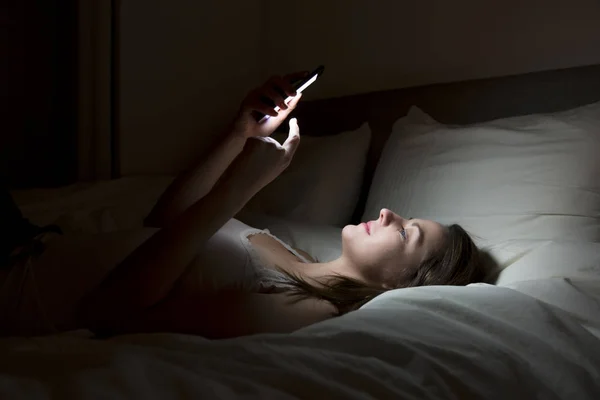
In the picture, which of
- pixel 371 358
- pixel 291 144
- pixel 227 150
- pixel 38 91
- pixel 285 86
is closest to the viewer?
pixel 371 358

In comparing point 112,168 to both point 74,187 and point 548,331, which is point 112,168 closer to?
point 74,187

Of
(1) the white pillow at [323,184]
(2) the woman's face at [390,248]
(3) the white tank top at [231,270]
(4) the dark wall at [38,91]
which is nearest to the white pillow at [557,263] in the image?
(2) the woman's face at [390,248]

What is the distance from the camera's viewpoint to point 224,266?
1177 millimetres

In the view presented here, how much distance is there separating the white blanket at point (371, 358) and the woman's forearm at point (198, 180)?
53 cm

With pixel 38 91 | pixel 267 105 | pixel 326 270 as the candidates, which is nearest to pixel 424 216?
pixel 326 270

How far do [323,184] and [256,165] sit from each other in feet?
2.63

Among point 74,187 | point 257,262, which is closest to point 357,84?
point 74,187

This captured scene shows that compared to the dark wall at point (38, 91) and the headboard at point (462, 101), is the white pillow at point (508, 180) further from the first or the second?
the dark wall at point (38, 91)

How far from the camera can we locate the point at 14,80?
2666 mm

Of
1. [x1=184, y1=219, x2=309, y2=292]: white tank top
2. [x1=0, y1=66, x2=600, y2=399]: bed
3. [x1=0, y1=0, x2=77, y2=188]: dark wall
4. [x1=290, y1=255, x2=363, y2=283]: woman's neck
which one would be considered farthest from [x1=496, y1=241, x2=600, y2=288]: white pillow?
[x1=0, y1=0, x2=77, y2=188]: dark wall

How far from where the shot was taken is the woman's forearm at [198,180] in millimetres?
1395

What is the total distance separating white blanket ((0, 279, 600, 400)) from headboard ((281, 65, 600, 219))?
78cm

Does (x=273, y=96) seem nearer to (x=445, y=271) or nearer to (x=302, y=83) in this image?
(x=302, y=83)

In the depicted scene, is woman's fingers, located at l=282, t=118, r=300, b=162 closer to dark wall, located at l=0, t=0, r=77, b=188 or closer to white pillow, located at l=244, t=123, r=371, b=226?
white pillow, located at l=244, t=123, r=371, b=226
